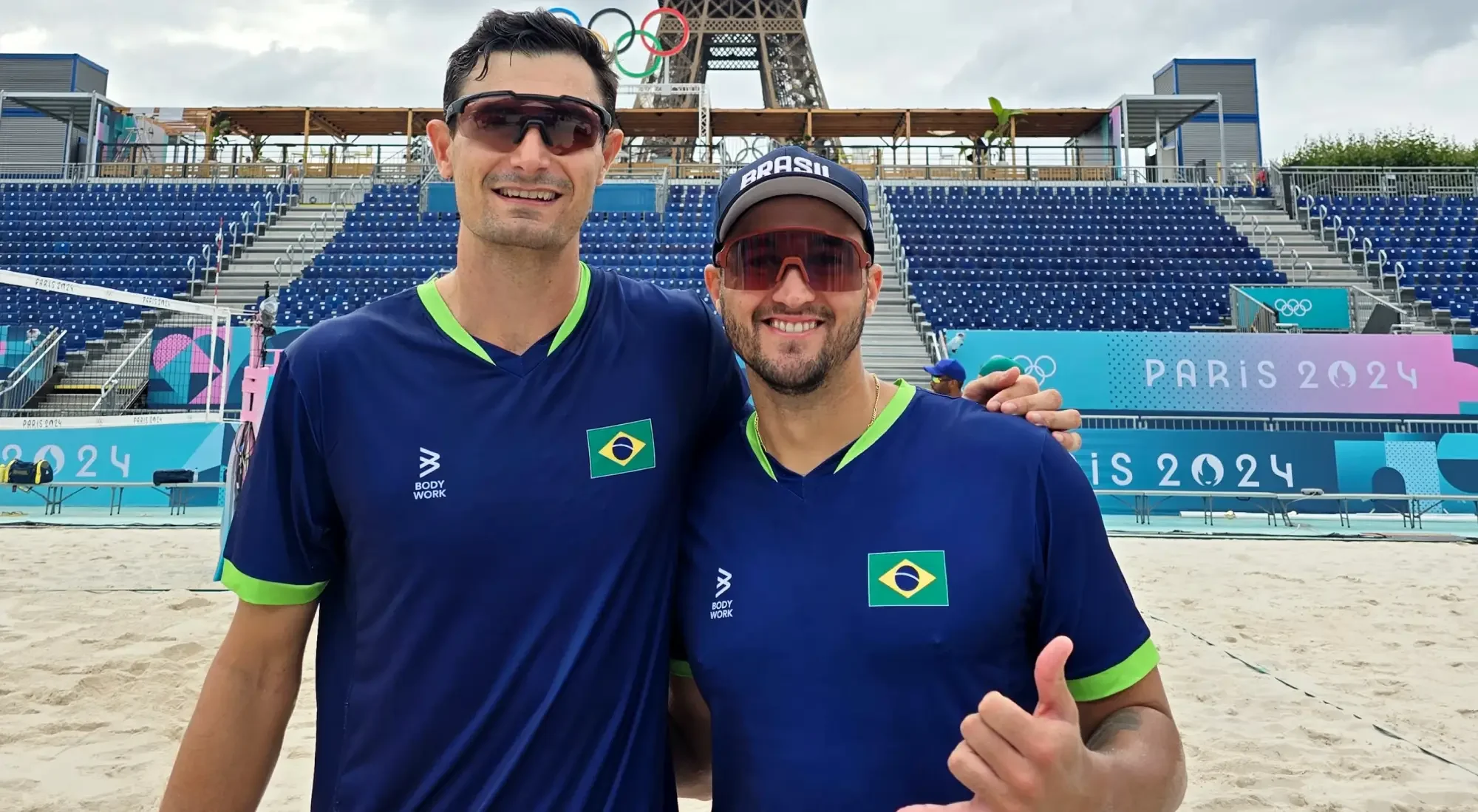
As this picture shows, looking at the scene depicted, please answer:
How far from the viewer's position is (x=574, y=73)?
163cm

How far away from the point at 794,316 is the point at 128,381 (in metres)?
16.1

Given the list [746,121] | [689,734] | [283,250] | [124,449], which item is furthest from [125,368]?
[746,121]

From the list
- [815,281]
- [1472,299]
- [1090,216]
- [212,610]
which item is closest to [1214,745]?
[815,281]

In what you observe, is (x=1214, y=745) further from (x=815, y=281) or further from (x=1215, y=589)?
(x=1215, y=589)

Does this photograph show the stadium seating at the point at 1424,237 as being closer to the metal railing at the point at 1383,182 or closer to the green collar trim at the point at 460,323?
the metal railing at the point at 1383,182

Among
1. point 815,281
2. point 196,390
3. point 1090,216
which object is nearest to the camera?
point 815,281

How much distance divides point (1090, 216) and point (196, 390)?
64.2ft

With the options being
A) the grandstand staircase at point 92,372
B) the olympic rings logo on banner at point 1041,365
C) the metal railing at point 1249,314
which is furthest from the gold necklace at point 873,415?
the metal railing at point 1249,314

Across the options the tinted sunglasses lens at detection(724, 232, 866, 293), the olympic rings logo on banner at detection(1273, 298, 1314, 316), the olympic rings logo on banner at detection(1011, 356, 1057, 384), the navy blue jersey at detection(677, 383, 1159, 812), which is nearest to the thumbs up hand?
the navy blue jersey at detection(677, 383, 1159, 812)

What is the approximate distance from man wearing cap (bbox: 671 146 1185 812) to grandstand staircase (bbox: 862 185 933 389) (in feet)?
36.7

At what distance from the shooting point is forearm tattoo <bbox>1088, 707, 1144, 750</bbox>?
1344mm

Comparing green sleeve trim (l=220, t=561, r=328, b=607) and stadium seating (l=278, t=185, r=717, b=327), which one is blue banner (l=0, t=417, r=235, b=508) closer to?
stadium seating (l=278, t=185, r=717, b=327)

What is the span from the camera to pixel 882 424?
5.12 feet

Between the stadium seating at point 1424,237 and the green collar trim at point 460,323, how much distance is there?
63.9 ft
